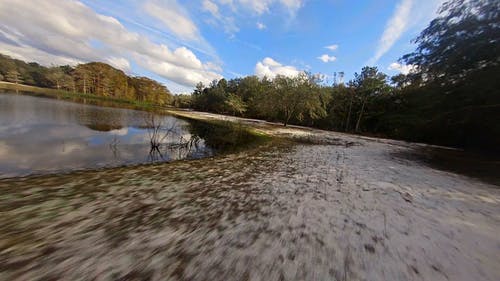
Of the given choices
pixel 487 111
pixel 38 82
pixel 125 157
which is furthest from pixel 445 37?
pixel 38 82

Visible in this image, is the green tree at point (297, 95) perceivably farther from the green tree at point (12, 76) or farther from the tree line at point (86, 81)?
the green tree at point (12, 76)

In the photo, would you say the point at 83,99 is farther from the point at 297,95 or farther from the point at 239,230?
the point at 239,230

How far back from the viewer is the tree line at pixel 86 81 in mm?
97188

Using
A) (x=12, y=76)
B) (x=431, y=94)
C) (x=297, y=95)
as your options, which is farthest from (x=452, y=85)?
(x=12, y=76)

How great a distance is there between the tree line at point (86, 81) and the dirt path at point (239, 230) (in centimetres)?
11691

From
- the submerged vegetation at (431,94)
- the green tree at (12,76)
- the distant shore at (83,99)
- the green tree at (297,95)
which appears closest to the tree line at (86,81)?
the green tree at (12,76)

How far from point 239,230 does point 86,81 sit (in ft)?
413

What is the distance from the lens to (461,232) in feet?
11.8

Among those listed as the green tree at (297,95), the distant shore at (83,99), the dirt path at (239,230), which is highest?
the green tree at (297,95)

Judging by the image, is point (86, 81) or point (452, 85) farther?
point (86, 81)

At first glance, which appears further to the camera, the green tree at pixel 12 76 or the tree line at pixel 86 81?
the green tree at pixel 12 76

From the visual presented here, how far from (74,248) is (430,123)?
28.6 metres

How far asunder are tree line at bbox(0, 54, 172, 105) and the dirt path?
4603 inches

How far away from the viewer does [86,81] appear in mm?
95500
